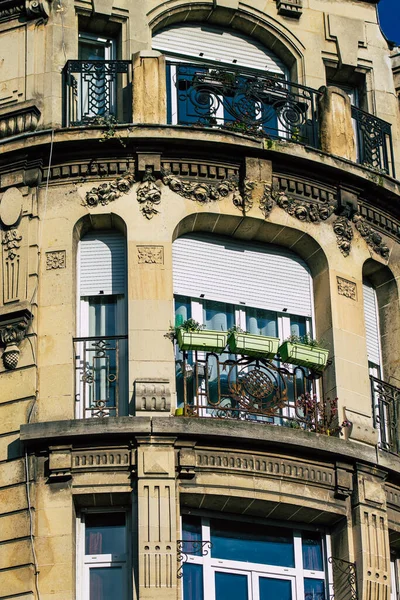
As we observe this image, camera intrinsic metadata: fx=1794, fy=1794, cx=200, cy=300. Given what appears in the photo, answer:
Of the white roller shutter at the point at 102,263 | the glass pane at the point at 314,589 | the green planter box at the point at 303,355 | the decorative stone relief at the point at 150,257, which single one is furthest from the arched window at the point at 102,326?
the glass pane at the point at 314,589

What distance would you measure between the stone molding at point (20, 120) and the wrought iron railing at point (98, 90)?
1.43 feet

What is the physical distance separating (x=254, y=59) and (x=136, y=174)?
3355 millimetres

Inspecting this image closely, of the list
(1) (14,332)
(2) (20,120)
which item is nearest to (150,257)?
(1) (14,332)

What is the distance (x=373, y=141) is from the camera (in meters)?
24.8

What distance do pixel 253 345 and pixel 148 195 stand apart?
2.34 meters

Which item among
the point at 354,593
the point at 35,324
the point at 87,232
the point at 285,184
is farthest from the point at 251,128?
the point at 354,593

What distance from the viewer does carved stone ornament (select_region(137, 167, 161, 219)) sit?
2252cm

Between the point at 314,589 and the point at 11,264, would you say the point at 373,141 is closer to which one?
the point at 11,264

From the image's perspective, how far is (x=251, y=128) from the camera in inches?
924

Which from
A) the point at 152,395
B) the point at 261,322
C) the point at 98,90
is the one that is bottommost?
the point at 152,395

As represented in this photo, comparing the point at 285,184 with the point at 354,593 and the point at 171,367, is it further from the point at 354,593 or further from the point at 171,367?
the point at 354,593

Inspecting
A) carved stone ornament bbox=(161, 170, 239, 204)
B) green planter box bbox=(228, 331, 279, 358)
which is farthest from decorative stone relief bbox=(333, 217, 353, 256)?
green planter box bbox=(228, 331, 279, 358)

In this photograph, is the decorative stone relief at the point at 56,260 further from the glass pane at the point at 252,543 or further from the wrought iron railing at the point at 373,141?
the wrought iron railing at the point at 373,141

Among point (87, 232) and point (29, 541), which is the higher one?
point (87, 232)
